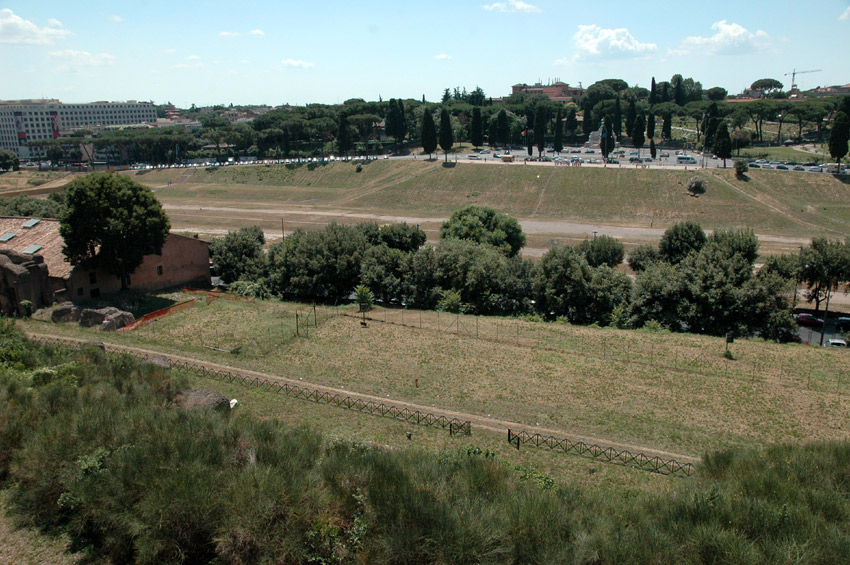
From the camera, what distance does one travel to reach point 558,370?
1033 inches

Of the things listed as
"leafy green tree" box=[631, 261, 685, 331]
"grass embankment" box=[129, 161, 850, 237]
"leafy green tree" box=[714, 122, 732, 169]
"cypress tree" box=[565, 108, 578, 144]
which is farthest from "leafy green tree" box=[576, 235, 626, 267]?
"cypress tree" box=[565, 108, 578, 144]

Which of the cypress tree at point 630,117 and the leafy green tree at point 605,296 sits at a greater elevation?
the cypress tree at point 630,117

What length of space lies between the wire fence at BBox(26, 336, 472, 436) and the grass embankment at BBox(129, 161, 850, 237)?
45.0 meters

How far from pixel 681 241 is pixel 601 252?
5.76 metres

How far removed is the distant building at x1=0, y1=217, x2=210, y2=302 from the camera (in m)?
34.5

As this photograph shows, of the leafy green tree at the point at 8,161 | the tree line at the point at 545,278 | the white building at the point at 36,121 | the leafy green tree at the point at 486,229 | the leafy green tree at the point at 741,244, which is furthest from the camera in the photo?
the white building at the point at 36,121

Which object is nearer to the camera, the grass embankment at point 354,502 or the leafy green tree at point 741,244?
the grass embankment at point 354,502

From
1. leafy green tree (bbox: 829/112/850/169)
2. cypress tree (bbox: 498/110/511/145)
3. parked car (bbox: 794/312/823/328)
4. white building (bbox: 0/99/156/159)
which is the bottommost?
parked car (bbox: 794/312/823/328)

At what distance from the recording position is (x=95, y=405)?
50.9 feet

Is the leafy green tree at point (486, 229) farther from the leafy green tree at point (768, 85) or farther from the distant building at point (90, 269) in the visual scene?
the leafy green tree at point (768, 85)

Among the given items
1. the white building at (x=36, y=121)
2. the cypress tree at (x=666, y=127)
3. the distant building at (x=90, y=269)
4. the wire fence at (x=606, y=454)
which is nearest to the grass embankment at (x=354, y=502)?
the wire fence at (x=606, y=454)

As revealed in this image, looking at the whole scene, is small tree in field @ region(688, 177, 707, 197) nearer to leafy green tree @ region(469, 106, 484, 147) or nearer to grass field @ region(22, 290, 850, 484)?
leafy green tree @ region(469, 106, 484, 147)

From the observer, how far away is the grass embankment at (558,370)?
2134 centimetres

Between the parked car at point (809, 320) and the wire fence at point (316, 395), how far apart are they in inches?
1096
